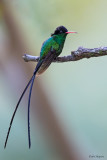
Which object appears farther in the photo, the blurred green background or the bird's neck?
the blurred green background

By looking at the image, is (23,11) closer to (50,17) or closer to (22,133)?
(50,17)

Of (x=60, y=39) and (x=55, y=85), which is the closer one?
(x=60, y=39)

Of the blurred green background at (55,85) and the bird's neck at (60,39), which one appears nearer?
the bird's neck at (60,39)

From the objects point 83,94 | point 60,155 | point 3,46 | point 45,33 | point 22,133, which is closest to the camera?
point 60,155

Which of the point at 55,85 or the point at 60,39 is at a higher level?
the point at 60,39

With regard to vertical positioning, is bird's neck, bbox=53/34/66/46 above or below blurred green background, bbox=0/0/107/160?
above

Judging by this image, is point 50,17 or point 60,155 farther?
point 50,17

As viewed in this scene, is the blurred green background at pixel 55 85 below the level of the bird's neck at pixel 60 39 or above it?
below

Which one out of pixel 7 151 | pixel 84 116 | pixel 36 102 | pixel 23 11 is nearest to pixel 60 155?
pixel 36 102
